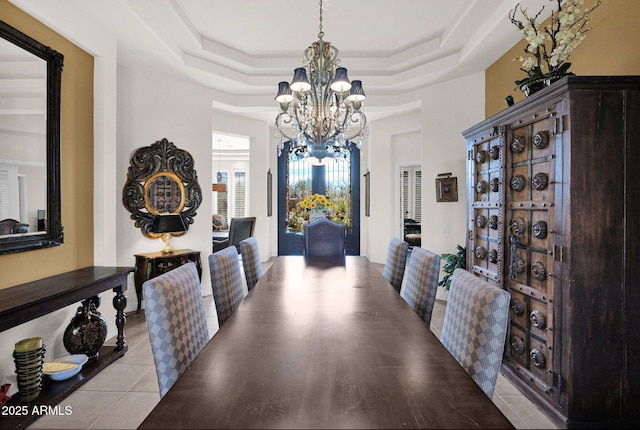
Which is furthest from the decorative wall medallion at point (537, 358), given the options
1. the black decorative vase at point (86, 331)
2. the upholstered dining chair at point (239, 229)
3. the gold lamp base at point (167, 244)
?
the upholstered dining chair at point (239, 229)

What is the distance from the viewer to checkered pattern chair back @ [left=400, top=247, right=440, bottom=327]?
84.3 inches

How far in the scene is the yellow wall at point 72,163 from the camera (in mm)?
2533

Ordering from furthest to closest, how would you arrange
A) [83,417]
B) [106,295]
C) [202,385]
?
1. [106,295]
2. [83,417]
3. [202,385]

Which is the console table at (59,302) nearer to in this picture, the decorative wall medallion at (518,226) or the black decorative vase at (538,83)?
the decorative wall medallion at (518,226)

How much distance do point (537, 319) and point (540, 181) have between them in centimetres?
88

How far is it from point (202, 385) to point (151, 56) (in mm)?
3949

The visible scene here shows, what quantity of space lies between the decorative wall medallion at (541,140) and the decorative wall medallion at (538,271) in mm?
749

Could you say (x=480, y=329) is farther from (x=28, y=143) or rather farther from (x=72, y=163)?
(x=72, y=163)

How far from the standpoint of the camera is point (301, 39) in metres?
4.05

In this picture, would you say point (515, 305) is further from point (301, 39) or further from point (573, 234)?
point (301, 39)

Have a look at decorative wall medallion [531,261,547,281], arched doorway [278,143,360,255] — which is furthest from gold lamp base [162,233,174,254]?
arched doorway [278,143,360,255]

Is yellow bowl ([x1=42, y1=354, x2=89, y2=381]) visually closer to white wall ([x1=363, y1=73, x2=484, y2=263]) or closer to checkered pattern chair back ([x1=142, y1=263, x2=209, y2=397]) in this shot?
checkered pattern chair back ([x1=142, y1=263, x2=209, y2=397])

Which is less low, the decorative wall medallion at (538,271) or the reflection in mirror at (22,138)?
the reflection in mirror at (22,138)

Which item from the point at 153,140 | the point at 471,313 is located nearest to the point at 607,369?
the point at 471,313
